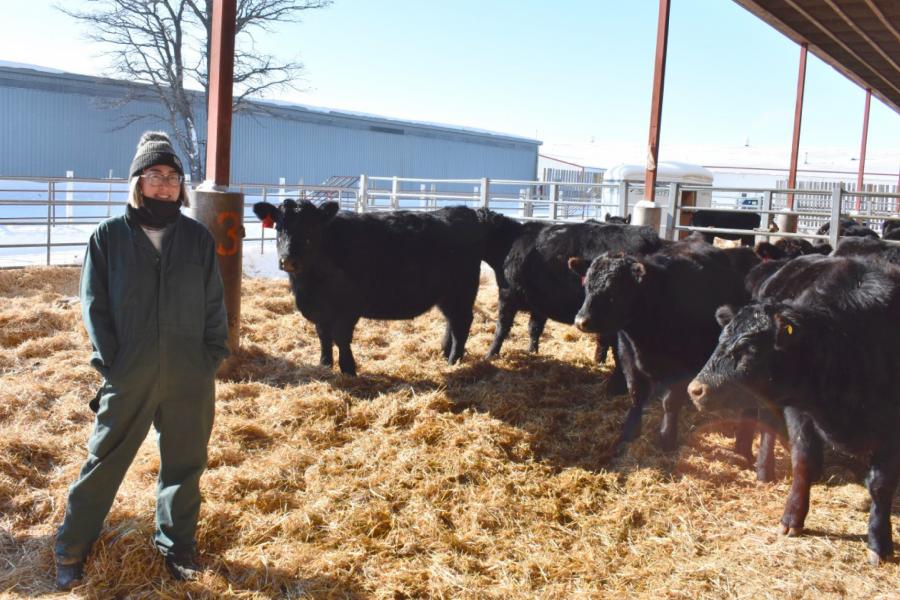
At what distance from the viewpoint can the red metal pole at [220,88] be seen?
236 inches

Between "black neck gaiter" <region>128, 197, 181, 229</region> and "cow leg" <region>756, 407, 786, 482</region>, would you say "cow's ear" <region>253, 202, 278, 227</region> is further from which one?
"cow leg" <region>756, 407, 786, 482</region>

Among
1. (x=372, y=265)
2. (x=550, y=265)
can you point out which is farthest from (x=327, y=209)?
(x=550, y=265)

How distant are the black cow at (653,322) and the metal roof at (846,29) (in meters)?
5.86

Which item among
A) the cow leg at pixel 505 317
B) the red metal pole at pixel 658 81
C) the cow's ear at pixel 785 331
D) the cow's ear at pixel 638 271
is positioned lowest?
the cow leg at pixel 505 317

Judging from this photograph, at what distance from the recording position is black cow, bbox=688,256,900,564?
3.45 meters

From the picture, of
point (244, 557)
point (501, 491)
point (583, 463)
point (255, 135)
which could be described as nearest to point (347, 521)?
point (244, 557)

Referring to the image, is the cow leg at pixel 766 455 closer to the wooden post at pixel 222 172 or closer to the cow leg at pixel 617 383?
the cow leg at pixel 617 383

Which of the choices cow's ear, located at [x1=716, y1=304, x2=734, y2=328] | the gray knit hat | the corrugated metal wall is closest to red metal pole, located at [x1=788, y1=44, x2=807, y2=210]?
cow's ear, located at [x1=716, y1=304, x2=734, y2=328]

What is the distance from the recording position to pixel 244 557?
3359mm

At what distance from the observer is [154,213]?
3.10 meters

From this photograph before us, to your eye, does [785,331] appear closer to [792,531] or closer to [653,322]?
[792,531]

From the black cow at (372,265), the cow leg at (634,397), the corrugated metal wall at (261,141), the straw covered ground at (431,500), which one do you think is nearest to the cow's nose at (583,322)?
the cow leg at (634,397)

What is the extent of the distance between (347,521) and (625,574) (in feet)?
4.43

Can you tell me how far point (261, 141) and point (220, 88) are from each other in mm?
27468
